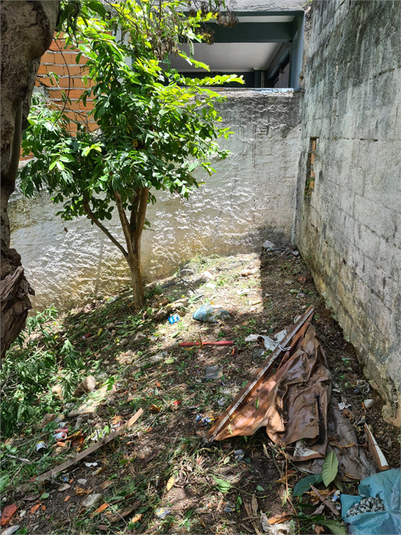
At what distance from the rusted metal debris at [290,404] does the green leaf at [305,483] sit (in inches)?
4.3

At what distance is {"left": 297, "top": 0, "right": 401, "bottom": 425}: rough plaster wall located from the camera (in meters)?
2.38

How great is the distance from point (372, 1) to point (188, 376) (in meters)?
3.24

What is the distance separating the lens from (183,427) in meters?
2.87

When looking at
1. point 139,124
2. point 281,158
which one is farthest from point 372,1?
point 281,158

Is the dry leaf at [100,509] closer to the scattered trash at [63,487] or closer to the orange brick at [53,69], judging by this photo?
the scattered trash at [63,487]

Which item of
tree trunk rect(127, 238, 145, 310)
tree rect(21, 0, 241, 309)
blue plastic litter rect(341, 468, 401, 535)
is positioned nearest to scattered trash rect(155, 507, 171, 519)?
blue plastic litter rect(341, 468, 401, 535)

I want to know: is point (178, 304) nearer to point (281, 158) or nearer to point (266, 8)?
point (281, 158)

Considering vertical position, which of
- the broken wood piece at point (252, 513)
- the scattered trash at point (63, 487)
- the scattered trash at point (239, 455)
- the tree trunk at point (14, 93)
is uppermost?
the tree trunk at point (14, 93)

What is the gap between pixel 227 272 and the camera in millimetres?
5277

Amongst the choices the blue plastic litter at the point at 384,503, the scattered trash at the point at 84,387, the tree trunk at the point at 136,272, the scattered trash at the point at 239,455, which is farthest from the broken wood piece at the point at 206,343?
the blue plastic litter at the point at 384,503

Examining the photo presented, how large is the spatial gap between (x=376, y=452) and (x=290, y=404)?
23.0 inches

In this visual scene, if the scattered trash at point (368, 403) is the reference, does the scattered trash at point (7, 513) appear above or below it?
below

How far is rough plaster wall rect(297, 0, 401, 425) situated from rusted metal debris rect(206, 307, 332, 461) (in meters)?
0.38

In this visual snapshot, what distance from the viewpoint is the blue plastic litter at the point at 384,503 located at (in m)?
1.90
